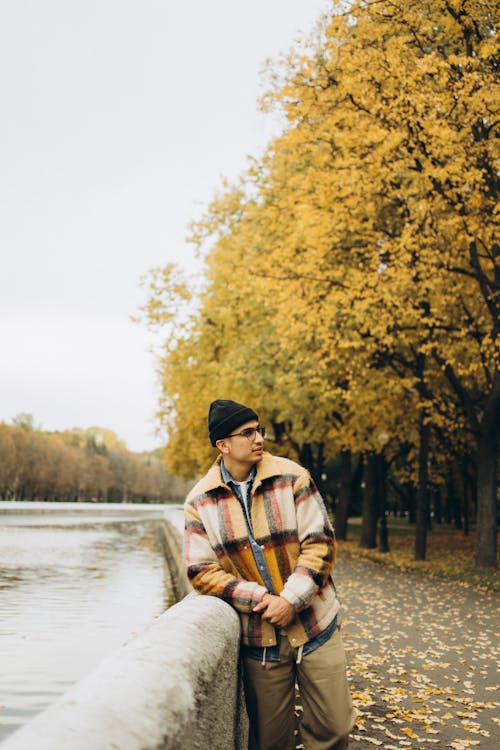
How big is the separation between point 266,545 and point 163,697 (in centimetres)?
A: 141

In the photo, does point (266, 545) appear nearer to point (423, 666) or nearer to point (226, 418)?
point (226, 418)

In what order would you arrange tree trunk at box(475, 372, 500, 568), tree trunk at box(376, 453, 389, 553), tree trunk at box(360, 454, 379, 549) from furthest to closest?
1. tree trunk at box(360, 454, 379, 549)
2. tree trunk at box(376, 453, 389, 553)
3. tree trunk at box(475, 372, 500, 568)

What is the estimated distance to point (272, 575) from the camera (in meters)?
3.92

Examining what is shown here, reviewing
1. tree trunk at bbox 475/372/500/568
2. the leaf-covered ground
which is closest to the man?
the leaf-covered ground

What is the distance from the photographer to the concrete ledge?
6.86 ft

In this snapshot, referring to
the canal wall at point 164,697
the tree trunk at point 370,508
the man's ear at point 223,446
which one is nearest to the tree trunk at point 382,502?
the tree trunk at point 370,508

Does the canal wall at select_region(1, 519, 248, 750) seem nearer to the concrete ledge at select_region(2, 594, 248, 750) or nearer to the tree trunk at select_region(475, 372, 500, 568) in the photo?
the concrete ledge at select_region(2, 594, 248, 750)

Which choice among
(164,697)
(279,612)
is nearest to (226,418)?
(279,612)

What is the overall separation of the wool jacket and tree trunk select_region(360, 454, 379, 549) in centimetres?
2360

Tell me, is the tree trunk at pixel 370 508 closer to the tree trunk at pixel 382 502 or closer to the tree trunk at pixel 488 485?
the tree trunk at pixel 382 502

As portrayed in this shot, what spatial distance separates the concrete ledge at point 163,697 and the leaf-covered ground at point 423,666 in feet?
8.32

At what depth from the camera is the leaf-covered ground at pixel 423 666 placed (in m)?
6.08

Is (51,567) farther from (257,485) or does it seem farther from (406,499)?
(406,499)

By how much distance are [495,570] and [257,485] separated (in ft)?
49.4
